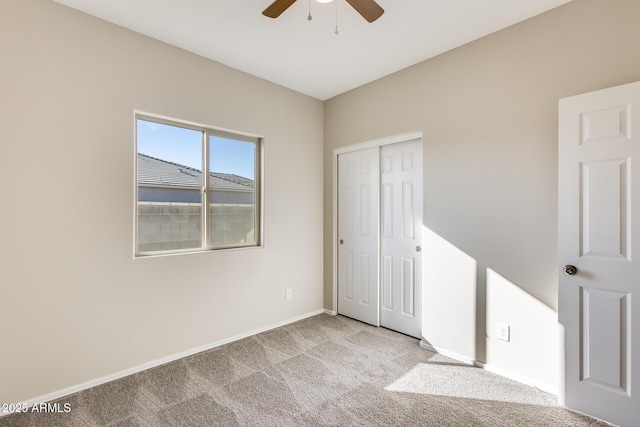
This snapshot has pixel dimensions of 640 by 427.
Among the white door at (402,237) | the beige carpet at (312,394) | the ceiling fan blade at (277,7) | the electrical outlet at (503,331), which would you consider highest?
the ceiling fan blade at (277,7)

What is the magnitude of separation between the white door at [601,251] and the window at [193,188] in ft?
8.92

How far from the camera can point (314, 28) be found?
2361mm

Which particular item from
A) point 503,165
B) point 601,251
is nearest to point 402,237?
point 503,165

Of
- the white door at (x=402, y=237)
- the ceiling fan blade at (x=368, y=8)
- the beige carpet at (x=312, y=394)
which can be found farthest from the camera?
the white door at (x=402, y=237)

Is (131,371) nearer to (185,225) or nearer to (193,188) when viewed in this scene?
(185,225)

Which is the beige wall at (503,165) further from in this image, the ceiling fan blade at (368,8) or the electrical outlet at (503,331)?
the ceiling fan blade at (368,8)

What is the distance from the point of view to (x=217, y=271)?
2.90 meters

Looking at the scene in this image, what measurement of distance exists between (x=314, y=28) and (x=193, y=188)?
1767 mm

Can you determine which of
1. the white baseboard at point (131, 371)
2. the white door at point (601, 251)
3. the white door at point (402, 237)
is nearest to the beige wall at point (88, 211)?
the white baseboard at point (131, 371)

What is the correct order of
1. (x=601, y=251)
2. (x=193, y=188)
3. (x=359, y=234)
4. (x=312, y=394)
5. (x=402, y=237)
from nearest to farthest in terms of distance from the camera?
(x=601, y=251), (x=312, y=394), (x=193, y=188), (x=402, y=237), (x=359, y=234)

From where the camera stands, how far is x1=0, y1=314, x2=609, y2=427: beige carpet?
6.09ft

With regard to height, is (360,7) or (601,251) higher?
(360,7)

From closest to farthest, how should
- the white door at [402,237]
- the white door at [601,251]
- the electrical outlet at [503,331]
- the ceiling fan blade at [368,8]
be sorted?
1. the ceiling fan blade at [368,8]
2. the white door at [601,251]
3. the electrical outlet at [503,331]
4. the white door at [402,237]

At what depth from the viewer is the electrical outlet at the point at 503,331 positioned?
2.34m
